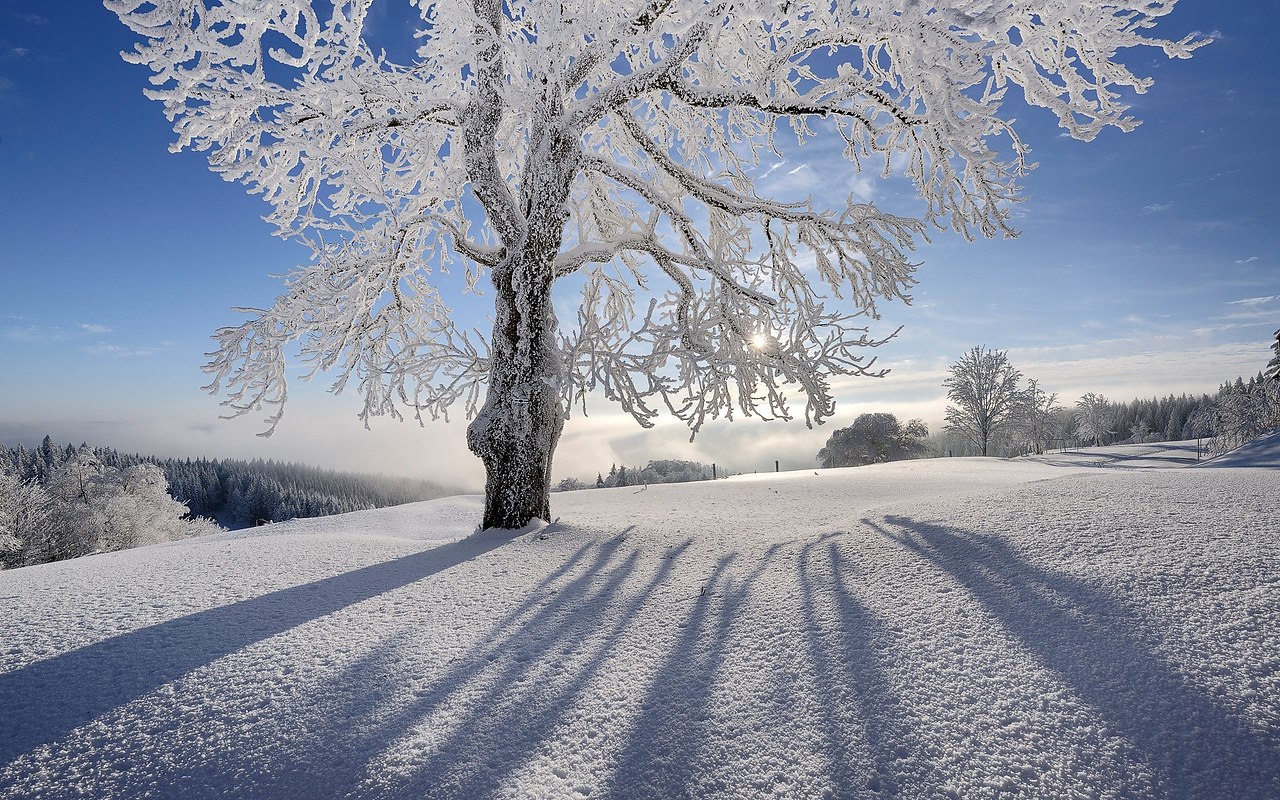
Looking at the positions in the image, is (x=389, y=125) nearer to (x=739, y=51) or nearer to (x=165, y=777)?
(x=739, y=51)

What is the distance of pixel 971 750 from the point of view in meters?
2.02

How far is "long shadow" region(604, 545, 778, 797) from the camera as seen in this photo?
6.48ft

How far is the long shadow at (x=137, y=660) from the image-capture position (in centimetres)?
239

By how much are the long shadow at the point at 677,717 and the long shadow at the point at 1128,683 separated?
1504mm

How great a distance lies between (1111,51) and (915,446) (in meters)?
32.8

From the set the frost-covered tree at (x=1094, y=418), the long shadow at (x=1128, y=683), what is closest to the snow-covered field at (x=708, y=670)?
the long shadow at (x=1128, y=683)

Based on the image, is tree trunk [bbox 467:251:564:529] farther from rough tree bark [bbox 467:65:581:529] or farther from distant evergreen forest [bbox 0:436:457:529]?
distant evergreen forest [bbox 0:436:457:529]

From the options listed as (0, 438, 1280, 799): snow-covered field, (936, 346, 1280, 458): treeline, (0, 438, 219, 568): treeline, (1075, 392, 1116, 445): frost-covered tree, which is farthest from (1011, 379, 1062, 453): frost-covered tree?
(0, 438, 219, 568): treeline

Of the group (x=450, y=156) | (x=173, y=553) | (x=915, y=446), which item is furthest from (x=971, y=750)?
(x=915, y=446)

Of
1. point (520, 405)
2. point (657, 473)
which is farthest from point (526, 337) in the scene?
point (657, 473)

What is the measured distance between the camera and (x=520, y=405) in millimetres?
6438

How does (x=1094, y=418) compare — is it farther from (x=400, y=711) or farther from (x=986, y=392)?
(x=400, y=711)

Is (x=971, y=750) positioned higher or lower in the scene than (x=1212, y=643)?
lower

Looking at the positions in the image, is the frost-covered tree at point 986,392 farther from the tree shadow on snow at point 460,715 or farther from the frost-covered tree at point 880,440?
the tree shadow on snow at point 460,715
